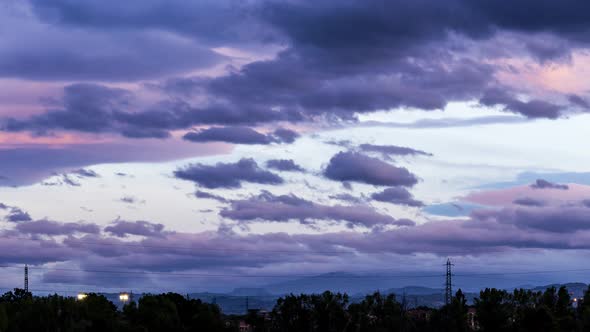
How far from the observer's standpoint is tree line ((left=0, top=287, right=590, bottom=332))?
123188 mm

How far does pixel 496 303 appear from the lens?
521 ft

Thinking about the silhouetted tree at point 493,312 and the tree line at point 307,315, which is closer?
the tree line at point 307,315

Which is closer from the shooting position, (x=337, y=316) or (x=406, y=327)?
(x=337, y=316)

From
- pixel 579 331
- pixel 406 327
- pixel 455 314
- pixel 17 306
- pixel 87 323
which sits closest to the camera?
pixel 87 323

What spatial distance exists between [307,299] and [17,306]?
66.0 metres

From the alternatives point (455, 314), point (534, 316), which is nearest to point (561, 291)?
point (534, 316)

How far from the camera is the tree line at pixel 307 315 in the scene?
12319 cm

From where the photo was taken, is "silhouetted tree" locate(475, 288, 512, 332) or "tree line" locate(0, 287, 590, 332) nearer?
"tree line" locate(0, 287, 590, 332)

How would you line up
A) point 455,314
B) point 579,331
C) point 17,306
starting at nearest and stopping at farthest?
1. point 17,306
2. point 579,331
3. point 455,314

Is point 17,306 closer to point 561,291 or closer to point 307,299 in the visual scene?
point 307,299

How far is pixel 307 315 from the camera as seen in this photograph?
597 ft

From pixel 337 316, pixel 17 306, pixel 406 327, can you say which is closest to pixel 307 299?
pixel 337 316

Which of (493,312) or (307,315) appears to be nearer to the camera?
(493,312)

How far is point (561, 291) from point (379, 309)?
44847 millimetres
